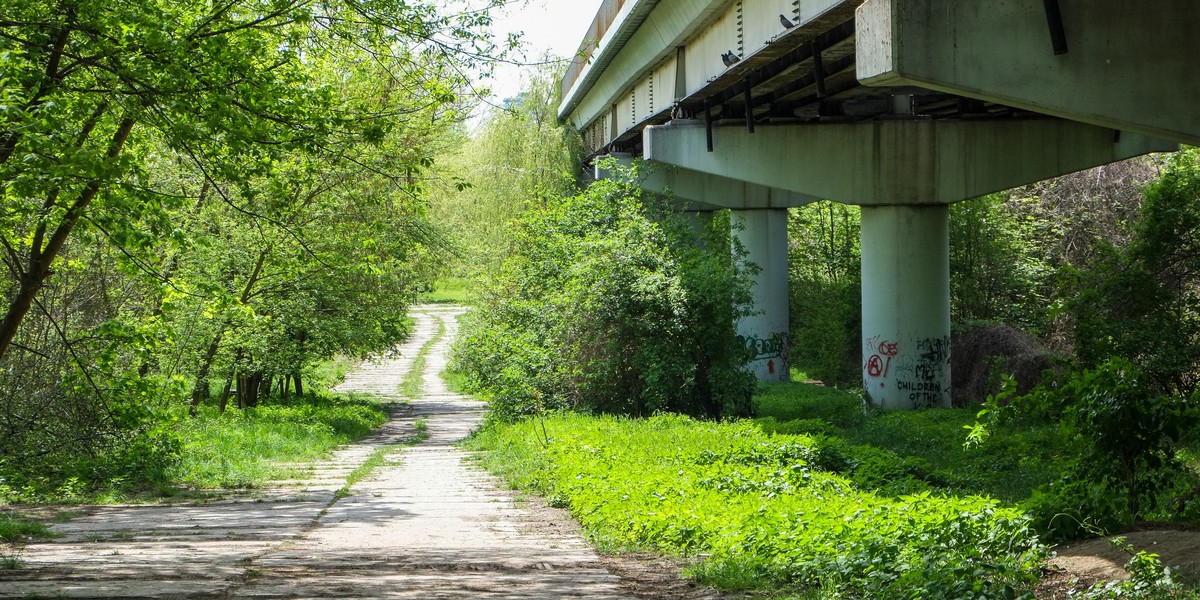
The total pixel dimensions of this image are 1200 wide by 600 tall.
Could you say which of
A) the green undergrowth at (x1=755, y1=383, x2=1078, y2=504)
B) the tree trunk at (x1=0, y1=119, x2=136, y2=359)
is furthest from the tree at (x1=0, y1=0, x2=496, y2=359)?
the green undergrowth at (x1=755, y1=383, x2=1078, y2=504)

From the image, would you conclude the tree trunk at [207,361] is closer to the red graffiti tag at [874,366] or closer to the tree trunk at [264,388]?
the tree trunk at [264,388]

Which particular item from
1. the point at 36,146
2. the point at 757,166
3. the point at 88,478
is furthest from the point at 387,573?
the point at 757,166

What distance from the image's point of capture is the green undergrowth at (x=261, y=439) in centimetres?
1572

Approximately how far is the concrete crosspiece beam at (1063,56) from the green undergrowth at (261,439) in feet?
32.9

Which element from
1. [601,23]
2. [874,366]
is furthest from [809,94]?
[601,23]

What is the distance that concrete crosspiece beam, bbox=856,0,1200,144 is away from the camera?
9.80 m

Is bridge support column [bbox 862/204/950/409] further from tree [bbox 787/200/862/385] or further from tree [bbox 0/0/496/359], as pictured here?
tree [bbox 0/0/496/359]

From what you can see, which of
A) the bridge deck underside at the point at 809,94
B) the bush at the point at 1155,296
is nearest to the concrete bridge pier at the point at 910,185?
the bridge deck underside at the point at 809,94

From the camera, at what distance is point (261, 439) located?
20.1 meters

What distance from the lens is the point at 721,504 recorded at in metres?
9.19

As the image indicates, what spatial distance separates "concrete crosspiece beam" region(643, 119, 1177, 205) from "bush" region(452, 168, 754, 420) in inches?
84.8

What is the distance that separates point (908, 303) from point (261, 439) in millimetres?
11555

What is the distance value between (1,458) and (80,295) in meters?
3.75

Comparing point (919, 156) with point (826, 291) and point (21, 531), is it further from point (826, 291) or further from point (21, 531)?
point (21, 531)
